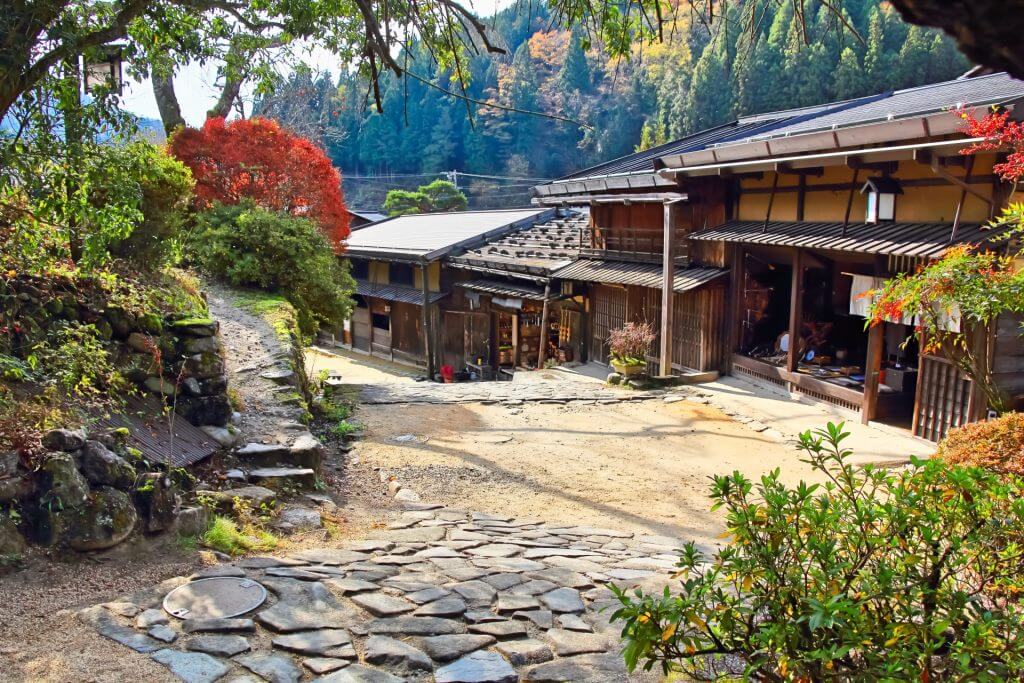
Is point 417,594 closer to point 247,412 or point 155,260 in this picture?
point 247,412

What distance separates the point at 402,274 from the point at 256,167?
9886mm

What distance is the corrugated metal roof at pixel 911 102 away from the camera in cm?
1154

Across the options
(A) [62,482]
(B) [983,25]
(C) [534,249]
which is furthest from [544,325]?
(B) [983,25]

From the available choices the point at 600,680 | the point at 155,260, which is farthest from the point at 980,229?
the point at 155,260

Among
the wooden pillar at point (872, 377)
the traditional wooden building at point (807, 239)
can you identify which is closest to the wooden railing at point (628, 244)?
→ the traditional wooden building at point (807, 239)

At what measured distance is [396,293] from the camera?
25.6 m

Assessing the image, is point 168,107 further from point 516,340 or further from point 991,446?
point 991,446

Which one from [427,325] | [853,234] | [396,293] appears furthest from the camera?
[396,293]

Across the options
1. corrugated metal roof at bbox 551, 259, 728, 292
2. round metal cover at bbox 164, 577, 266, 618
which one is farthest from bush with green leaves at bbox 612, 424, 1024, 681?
corrugated metal roof at bbox 551, 259, 728, 292

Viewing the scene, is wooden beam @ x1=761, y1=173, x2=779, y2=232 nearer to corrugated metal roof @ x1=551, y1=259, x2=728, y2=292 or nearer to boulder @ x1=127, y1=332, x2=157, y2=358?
corrugated metal roof @ x1=551, y1=259, x2=728, y2=292

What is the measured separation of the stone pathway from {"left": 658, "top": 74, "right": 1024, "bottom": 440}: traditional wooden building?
7.13 meters

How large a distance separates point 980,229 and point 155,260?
10.5 metres

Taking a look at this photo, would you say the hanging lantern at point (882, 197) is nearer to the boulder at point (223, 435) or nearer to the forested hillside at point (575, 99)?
the forested hillside at point (575, 99)

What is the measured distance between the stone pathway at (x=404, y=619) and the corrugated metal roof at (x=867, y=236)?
22.1 feet
